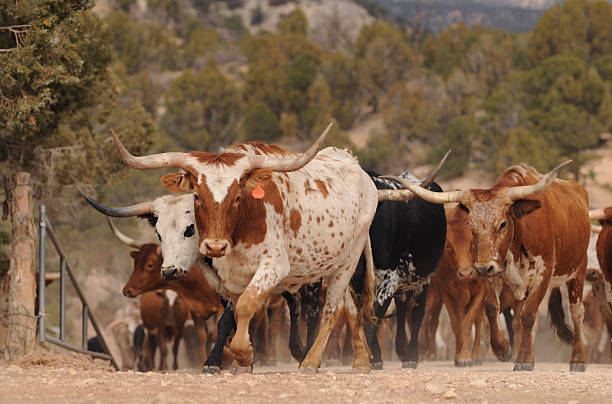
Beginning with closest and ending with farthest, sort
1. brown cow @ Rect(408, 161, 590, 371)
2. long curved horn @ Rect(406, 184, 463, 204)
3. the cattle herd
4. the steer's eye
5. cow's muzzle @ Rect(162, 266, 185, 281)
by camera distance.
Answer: the cattle herd
cow's muzzle @ Rect(162, 266, 185, 281)
the steer's eye
brown cow @ Rect(408, 161, 590, 371)
long curved horn @ Rect(406, 184, 463, 204)

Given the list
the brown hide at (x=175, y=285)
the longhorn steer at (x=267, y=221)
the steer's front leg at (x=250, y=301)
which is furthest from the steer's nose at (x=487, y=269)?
the brown hide at (x=175, y=285)

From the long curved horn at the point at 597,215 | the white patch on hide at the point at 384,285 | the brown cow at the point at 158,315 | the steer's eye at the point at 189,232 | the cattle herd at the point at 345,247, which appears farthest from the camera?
the brown cow at the point at 158,315

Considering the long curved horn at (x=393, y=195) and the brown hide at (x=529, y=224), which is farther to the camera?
the long curved horn at (x=393, y=195)

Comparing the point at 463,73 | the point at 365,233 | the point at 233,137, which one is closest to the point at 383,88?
the point at 463,73

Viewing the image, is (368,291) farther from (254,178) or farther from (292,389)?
(292,389)

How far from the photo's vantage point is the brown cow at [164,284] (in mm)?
13594

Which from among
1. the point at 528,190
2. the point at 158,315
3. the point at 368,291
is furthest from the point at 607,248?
the point at 158,315

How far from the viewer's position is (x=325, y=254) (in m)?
9.18

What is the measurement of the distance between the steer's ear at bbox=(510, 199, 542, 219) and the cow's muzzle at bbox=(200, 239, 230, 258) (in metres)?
3.93

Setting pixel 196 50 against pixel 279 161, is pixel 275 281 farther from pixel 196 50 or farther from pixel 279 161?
pixel 196 50

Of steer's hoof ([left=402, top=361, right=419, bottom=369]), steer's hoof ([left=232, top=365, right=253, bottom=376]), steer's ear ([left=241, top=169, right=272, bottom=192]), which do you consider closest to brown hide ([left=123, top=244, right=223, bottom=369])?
steer's hoof ([left=402, top=361, right=419, bottom=369])

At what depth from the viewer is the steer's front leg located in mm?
7996

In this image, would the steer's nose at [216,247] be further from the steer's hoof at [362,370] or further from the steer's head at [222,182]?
the steer's hoof at [362,370]

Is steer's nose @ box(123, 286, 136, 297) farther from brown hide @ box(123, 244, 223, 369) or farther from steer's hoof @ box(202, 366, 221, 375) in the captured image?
steer's hoof @ box(202, 366, 221, 375)
